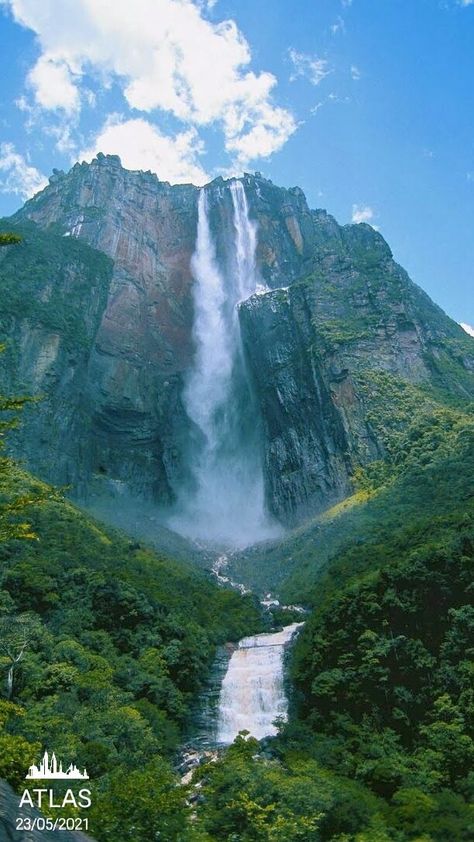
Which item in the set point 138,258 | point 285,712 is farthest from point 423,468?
point 138,258

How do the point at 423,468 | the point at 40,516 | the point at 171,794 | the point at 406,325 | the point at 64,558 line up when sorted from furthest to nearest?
the point at 406,325 < the point at 423,468 < the point at 40,516 < the point at 64,558 < the point at 171,794

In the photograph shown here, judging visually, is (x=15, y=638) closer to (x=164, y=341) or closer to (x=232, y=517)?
→ (x=232, y=517)

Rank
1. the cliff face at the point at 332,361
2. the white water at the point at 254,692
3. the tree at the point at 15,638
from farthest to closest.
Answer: the cliff face at the point at 332,361, the white water at the point at 254,692, the tree at the point at 15,638

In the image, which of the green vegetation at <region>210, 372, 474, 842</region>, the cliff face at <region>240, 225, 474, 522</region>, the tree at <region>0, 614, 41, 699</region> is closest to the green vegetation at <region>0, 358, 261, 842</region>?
the tree at <region>0, 614, 41, 699</region>

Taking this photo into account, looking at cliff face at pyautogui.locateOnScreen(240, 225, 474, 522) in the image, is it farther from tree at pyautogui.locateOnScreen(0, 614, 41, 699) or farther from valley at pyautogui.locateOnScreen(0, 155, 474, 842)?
tree at pyautogui.locateOnScreen(0, 614, 41, 699)

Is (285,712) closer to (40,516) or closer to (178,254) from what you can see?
(40,516)

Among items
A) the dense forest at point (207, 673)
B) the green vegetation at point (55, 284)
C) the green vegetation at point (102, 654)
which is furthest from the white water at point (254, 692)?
the green vegetation at point (55, 284)

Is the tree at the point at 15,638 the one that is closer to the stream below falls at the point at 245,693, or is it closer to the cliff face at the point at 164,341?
the stream below falls at the point at 245,693
